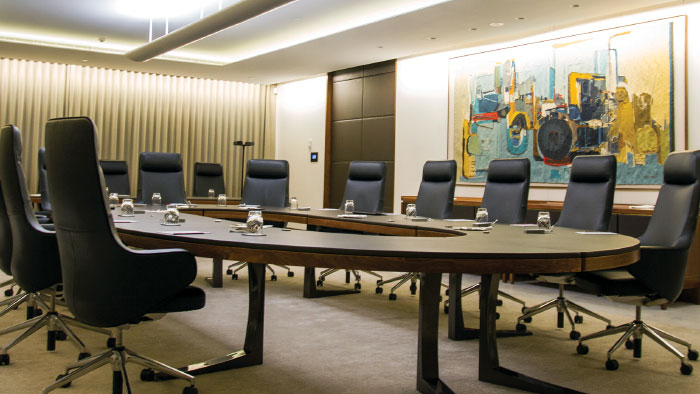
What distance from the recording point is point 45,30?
8.56 metres

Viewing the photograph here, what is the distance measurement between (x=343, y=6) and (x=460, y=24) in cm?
139

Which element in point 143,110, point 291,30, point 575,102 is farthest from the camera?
point 143,110

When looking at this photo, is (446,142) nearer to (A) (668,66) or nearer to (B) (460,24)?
(B) (460,24)

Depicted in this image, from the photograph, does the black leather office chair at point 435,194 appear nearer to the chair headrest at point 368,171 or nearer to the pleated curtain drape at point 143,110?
the chair headrest at point 368,171

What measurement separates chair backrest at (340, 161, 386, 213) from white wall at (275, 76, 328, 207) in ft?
14.2

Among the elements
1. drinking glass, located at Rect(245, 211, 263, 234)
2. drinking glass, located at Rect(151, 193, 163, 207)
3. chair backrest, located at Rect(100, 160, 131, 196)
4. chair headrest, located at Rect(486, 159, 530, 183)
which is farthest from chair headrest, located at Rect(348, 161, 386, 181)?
drinking glass, located at Rect(245, 211, 263, 234)

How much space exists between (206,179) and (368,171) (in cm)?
332

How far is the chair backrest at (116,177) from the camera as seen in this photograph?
7215 mm

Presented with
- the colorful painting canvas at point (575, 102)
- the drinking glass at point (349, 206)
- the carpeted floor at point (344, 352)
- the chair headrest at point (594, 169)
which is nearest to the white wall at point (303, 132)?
the colorful painting canvas at point (575, 102)

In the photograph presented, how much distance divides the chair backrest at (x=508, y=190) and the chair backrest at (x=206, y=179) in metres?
4.61

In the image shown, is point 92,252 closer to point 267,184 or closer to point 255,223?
point 255,223

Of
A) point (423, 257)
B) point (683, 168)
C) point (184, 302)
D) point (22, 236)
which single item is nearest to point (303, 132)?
point (683, 168)

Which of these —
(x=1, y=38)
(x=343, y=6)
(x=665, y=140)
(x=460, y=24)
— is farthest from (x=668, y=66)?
(x=1, y=38)

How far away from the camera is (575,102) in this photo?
6824 millimetres
